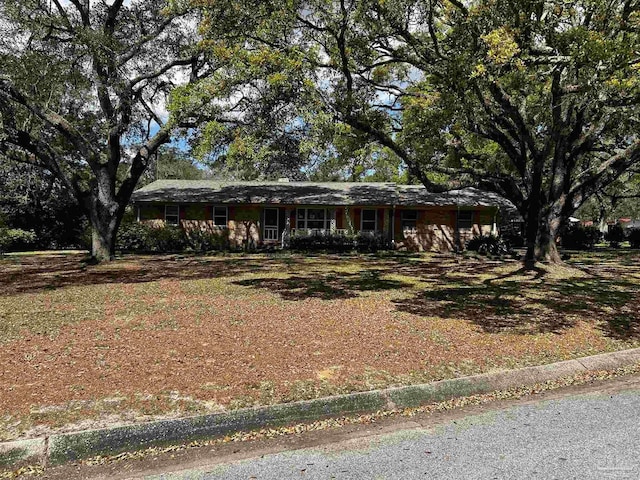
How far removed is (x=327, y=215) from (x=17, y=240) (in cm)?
1675

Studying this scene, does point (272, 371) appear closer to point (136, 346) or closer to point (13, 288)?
point (136, 346)

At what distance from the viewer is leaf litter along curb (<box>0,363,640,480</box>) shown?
3564mm

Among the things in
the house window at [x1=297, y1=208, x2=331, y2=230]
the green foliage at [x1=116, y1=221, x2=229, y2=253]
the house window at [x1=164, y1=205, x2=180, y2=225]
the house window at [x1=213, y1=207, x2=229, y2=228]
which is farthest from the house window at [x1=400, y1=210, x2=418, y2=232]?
the house window at [x1=164, y1=205, x2=180, y2=225]

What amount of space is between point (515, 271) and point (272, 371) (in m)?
11.8

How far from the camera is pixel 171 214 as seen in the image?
85.9 feet

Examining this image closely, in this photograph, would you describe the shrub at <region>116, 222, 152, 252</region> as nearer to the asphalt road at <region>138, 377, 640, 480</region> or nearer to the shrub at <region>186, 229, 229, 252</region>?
the shrub at <region>186, 229, 229, 252</region>

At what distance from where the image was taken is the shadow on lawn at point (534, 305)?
7.68m

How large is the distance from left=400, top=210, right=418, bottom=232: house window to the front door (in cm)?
692

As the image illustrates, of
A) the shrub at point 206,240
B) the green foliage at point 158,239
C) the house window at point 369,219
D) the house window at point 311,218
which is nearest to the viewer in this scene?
the green foliage at point 158,239

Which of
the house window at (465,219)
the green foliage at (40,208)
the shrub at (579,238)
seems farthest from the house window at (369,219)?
the green foliage at (40,208)

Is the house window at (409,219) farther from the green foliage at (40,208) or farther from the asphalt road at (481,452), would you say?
the asphalt road at (481,452)

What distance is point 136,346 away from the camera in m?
6.04

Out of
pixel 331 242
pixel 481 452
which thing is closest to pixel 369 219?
pixel 331 242

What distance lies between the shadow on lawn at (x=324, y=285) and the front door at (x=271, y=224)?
12607 millimetres
